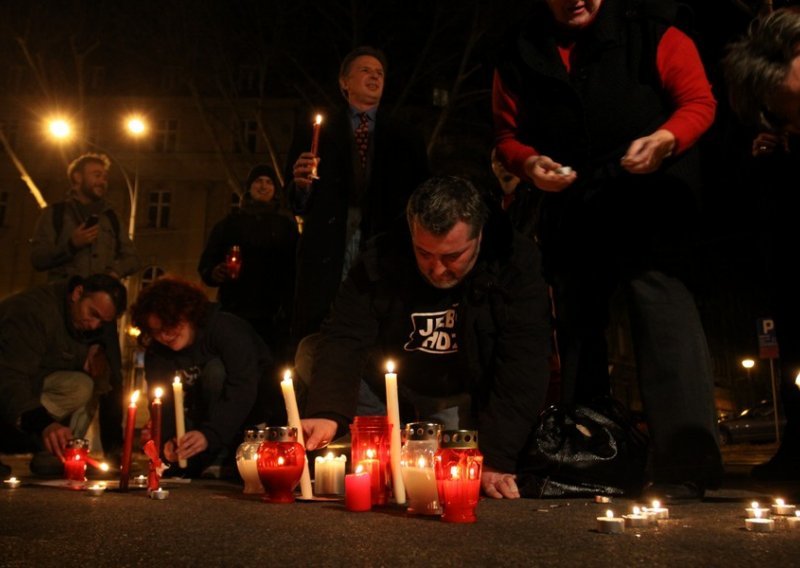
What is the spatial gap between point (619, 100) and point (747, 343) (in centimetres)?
3330

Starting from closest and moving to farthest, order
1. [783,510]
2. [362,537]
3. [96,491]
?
1. [362,537]
2. [783,510]
3. [96,491]

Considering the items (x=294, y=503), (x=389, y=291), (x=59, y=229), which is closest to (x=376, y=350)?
(x=389, y=291)

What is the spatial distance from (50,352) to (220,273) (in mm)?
1265

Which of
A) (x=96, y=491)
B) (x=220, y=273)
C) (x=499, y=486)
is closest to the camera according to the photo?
(x=499, y=486)

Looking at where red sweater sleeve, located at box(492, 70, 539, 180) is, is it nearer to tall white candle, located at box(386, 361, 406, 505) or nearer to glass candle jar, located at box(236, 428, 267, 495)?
tall white candle, located at box(386, 361, 406, 505)

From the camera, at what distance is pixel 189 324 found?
4.70 metres

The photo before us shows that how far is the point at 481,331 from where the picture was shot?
3.38 metres

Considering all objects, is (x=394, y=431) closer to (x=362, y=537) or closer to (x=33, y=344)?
(x=362, y=537)

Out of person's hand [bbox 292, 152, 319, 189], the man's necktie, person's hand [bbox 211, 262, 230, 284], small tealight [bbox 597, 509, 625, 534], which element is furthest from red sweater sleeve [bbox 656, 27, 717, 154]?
person's hand [bbox 211, 262, 230, 284]

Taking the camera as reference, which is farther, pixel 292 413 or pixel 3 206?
pixel 3 206

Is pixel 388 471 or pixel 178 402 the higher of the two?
pixel 178 402

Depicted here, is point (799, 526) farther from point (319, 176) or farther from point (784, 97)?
point (319, 176)

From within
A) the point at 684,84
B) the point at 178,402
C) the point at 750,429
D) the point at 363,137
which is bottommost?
the point at 178,402

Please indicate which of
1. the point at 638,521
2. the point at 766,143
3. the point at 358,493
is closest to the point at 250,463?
the point at 358,493
